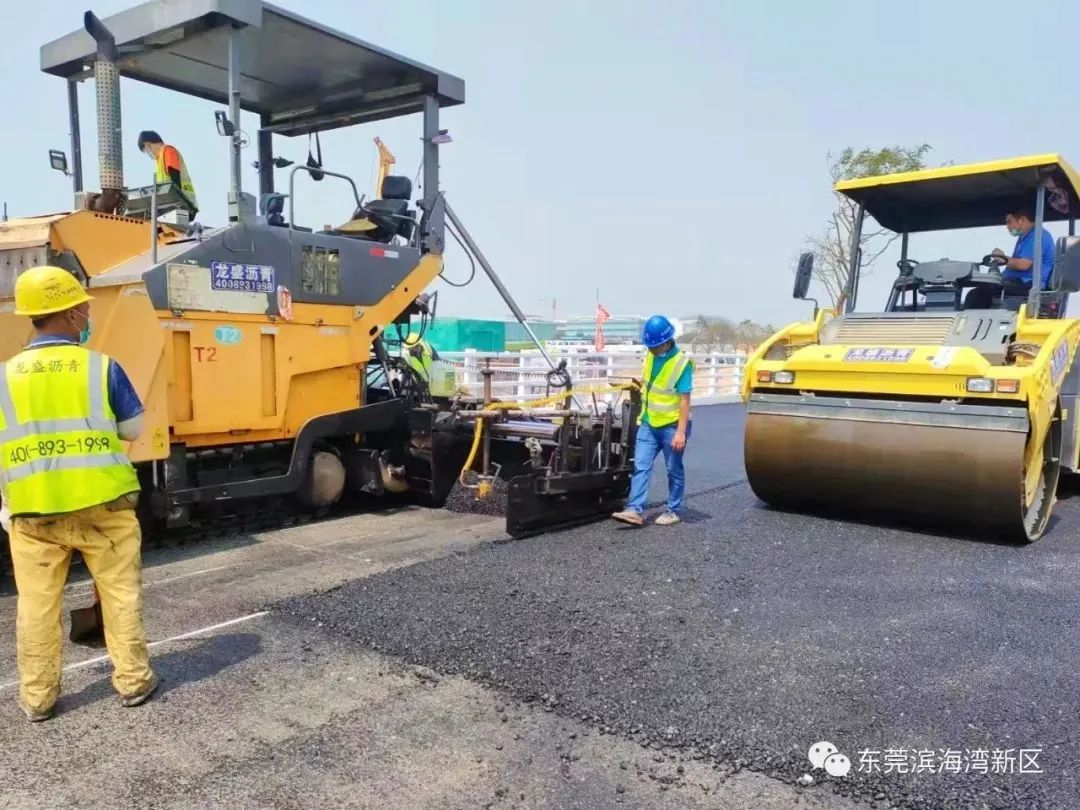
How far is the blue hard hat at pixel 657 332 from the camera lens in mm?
5594

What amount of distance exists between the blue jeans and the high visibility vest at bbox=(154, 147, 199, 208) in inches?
127

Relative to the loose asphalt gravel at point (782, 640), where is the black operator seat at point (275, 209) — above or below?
above

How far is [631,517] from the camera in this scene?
5.50 m

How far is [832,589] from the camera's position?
4234 millimetres

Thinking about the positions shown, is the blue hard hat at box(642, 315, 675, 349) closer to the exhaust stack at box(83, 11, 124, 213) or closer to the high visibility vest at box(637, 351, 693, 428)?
the high visibility vest at box(637, 351, 693, 428)

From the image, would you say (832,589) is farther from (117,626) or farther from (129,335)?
(129,335)

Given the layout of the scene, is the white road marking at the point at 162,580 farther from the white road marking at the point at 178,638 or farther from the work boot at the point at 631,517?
the work boot at the point at 631,517

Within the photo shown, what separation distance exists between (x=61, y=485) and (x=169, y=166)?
303 centimetres

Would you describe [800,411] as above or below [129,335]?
below

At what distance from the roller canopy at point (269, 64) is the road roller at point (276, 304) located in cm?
2

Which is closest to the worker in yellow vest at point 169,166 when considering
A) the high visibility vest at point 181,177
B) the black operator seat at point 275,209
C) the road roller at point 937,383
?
the high visibility vest at point 181,177

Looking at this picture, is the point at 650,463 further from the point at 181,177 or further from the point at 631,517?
the point at 181,177

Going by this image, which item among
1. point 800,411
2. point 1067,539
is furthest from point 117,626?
point 1067,539

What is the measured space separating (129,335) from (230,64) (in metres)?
1.65
